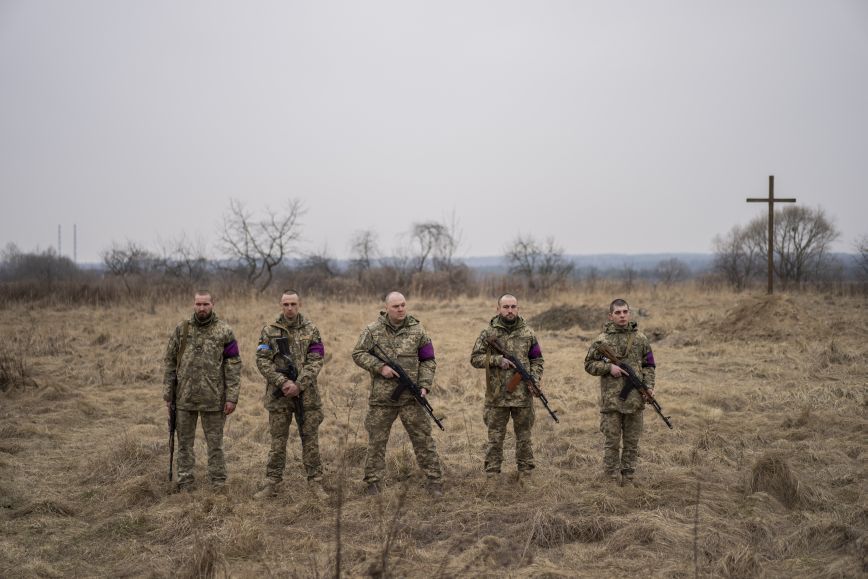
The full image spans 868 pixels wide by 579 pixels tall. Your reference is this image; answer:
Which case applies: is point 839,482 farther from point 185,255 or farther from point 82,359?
point 185,255

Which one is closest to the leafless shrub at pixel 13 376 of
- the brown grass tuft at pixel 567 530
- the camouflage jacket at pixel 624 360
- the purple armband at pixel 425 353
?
the purple armband at pixel 425 353

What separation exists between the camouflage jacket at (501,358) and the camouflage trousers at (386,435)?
726 millimetres

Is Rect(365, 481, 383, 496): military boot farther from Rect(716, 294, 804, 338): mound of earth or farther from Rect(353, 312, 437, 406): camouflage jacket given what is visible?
Rect(716, 294, 804, 338): mound of earth

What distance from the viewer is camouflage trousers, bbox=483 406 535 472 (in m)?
6.35

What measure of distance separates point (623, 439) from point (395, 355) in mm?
2439

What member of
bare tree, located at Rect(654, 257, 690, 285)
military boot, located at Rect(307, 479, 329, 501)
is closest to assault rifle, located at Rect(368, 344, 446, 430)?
military boot, located at Rect(307, 479, 329, 501)

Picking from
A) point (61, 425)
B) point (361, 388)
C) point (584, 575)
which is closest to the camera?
point (584, 575)

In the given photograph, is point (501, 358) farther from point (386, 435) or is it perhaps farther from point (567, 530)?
point (567, 530)

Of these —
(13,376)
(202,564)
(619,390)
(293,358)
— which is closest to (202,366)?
(293,358)

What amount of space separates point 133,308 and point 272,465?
612 inches

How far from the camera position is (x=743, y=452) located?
7309 mm

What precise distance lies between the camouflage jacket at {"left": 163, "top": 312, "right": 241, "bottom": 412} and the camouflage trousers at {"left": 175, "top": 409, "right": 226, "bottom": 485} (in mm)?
118

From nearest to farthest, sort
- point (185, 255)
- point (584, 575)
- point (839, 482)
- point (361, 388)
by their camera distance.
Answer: point (584, 575), point (839, 482), point (361, 388), point (185, 255)

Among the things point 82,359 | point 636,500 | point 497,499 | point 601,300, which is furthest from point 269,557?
point 601,300
